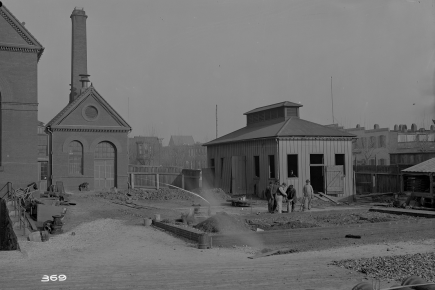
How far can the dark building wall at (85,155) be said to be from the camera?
34031 millimetres

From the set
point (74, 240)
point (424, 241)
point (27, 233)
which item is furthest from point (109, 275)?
point (424, 241)

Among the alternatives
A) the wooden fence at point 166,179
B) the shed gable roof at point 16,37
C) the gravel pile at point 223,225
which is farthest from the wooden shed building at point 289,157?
the shed gable roof at point 16,37

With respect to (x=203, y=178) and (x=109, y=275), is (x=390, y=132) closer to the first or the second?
(x=203, y=178)

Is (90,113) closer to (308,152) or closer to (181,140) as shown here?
(308,152)

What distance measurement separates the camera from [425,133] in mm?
47656

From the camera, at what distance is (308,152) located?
89.4 feet

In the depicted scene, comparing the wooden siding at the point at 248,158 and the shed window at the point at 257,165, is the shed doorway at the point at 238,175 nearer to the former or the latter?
the wooden siding at the point at 248,158

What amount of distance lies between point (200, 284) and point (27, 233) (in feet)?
28.4

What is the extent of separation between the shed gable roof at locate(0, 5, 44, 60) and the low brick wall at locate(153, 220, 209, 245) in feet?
50.4

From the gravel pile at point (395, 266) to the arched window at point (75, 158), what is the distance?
27904mm

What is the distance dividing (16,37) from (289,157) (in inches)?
691

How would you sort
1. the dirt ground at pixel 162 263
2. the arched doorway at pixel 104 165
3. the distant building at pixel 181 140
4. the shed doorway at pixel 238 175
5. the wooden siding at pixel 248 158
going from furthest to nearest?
1. the distant building at pixel 181 140
2. the arched doorway at pixel 104 165
3. the shed doorway at pixel 238 175
4. the wooden siding at pixel 248 158
5. the dirt ground at pixel 162 263

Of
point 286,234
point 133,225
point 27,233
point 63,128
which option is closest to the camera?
point 286,234

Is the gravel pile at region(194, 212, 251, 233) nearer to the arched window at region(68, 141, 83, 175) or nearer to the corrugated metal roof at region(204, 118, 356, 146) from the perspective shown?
the corrugated metal roof at region(204, 118, 356, 146)
